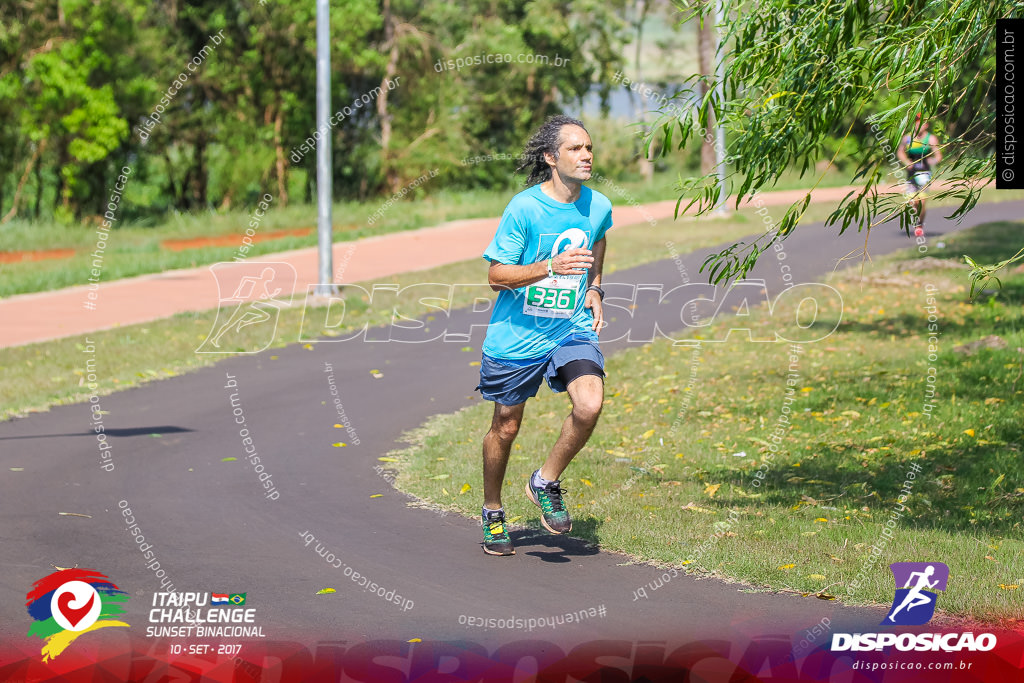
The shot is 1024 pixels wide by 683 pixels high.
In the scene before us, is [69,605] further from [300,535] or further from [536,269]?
[536,269]

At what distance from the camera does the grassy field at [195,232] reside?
20453 mm

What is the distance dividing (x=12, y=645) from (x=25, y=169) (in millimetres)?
25480

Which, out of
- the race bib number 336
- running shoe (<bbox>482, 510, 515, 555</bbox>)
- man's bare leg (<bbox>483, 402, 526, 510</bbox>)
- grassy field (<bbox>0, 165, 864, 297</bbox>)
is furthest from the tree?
grassy field (<bbox>0, 165, 864, 297</bbox>)

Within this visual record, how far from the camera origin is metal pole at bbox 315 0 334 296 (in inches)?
609

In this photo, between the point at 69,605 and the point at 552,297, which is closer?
the point at 69,605

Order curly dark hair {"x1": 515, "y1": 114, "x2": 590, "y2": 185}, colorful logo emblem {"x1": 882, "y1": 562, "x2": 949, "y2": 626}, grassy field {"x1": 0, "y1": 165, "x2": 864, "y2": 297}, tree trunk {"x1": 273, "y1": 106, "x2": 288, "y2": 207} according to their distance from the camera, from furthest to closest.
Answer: tree trunk {"x1": 273, "y1": 106, "x2": 288, "y2": 207}, grassy field {"x1": 0, "y1": 165, "x2": 864, "y2": 297}, curly dark hair {"x1": 515, "y1": 114, "x2": 590, "y2": 185}, colorful logo emblem {"x1": 882, "y1": 562, "x2": 949, "y2": 626}

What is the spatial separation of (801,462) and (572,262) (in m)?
3.26

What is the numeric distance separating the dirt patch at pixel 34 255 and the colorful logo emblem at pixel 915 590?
20085 mm

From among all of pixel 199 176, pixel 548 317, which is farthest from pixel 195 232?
pixel 548 317

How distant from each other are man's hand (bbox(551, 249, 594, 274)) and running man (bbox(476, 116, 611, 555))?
15 centimetres

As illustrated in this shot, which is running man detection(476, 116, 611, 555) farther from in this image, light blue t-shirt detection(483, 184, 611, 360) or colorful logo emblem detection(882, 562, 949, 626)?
colorful logo emblem detection(882, 562, 949, 626)

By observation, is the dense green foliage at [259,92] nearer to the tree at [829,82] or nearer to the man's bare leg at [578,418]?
the tree at [829,82]

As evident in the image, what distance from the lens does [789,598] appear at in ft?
18.3

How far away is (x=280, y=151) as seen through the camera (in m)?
31.7
